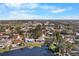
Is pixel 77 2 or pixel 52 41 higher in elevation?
pixel 77 2

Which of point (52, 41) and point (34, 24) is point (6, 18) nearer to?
point (34, 24)

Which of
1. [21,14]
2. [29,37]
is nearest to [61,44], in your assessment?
[29,37]

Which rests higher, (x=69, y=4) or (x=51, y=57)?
(x=69, y=4)

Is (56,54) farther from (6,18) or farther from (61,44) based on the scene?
(6,18)

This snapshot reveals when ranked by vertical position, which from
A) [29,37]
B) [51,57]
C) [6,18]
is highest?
[6,18]

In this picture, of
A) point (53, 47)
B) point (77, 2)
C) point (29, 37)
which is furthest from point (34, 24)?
point (77, 2)

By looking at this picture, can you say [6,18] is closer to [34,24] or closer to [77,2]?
[34,24]

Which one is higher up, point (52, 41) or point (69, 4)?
point (69, 4)

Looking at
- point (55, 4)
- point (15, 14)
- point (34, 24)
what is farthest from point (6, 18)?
Answer: point (55, 4)
